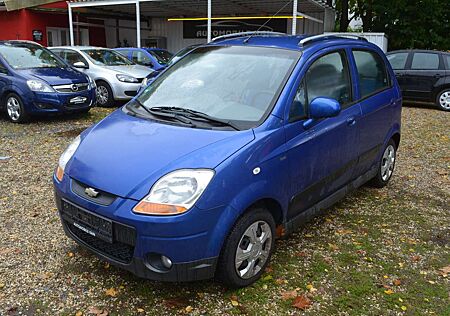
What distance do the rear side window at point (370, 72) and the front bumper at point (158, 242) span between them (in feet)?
8.31

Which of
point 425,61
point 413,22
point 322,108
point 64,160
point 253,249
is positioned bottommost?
point 253,249

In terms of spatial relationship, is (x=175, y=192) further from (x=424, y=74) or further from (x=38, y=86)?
(x=424, y=74)

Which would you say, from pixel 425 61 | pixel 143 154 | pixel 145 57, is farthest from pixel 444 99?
pixel 143 154

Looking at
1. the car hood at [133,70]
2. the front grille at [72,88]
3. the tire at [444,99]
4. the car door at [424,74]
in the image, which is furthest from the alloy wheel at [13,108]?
the tire at [444,99]

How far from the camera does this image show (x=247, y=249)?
10.2 feet

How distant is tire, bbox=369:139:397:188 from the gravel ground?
113mm

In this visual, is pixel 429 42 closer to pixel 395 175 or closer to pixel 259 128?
pixel 395 175

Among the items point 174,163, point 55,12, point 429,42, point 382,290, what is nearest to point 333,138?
point 382,290

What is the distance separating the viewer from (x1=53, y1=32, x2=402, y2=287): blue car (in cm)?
273

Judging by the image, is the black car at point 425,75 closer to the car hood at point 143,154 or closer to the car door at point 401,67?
the car door at point 401,67

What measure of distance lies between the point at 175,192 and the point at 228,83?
132cm

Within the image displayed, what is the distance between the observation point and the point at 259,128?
3.15m

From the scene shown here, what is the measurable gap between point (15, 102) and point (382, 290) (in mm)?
8131

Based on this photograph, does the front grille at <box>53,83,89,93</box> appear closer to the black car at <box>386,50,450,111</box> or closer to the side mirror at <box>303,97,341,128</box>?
the side mirror at <box>303,97,341,128</box>
